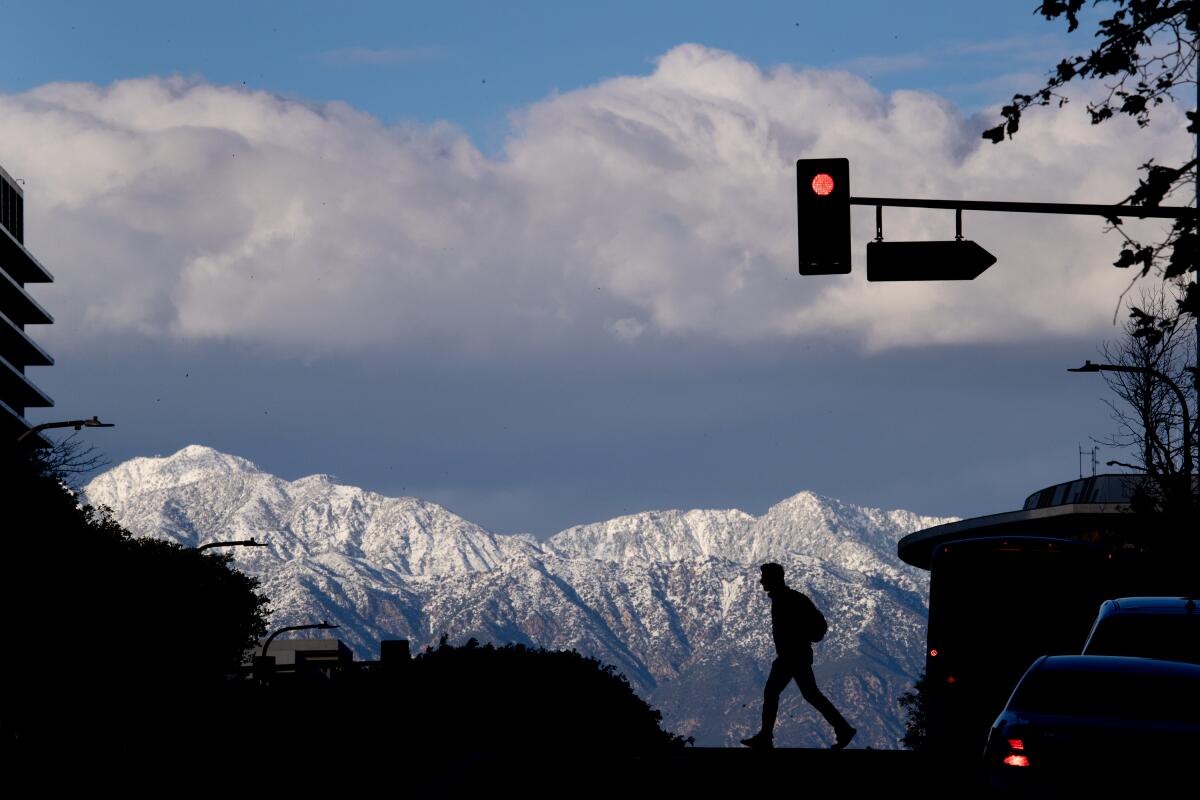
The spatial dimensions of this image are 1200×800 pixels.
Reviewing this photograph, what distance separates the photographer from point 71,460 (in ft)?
291

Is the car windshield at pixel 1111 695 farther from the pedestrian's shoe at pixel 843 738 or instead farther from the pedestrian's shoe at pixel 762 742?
the pedestrian's shoe at pixel 843 738

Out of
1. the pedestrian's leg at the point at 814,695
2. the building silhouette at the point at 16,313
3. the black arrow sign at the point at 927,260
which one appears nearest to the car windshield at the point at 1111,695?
the black arrow sign at the point at 927,260

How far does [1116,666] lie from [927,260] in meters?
5.92

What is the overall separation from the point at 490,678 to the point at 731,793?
7.58m

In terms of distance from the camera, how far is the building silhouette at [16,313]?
150 meters

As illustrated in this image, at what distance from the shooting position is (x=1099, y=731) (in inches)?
530

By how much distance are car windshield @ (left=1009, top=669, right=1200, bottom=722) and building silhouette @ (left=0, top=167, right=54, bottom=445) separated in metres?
137

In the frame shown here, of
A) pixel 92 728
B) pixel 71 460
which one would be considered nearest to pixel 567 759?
pixel 92 728

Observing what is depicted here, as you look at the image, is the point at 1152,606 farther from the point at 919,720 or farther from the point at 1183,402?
the point at 919,720

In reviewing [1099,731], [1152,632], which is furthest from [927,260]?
[1099,731]

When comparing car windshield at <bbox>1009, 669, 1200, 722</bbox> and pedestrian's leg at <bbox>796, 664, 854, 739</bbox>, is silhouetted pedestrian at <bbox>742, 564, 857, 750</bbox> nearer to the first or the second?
pedestrian's leg at <bbox>796, 664, 854, 739</bbox>

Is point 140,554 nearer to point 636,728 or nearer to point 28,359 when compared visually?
point 636,728

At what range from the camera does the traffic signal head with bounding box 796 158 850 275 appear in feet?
60.7

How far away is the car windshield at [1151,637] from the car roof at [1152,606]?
0.19 feet
